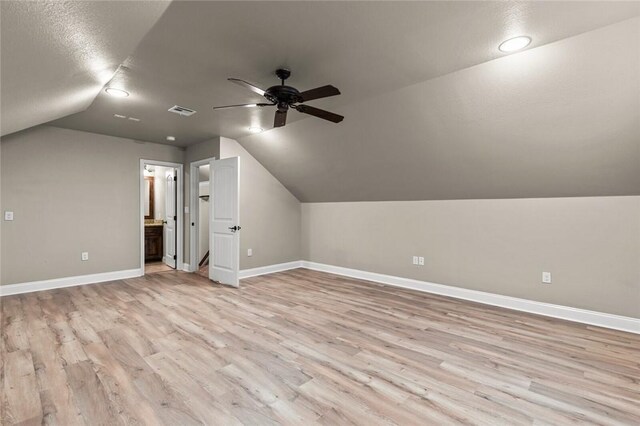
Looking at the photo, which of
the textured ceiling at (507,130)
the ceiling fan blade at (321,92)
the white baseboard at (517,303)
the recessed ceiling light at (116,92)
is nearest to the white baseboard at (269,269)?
the white baseboard at (517,303)

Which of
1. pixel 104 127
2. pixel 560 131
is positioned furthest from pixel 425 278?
pixel 104 127

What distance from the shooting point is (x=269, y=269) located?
19.1 feet

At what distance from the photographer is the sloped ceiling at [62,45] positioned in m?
1.49

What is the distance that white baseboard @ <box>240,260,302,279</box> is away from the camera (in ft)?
17.9

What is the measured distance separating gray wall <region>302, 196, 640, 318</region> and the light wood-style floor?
0.42 metres

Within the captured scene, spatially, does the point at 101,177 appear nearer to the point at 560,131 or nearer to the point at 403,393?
the point at 403,393

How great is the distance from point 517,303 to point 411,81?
2984 millimetres

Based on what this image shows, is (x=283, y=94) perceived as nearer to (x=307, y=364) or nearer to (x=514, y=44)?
(x=514, y=44)

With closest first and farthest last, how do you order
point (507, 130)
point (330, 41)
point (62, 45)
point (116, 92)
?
1. point (62, 45)
2. point (330, 41)
3. point (507, 130)
4. point (116, 92)

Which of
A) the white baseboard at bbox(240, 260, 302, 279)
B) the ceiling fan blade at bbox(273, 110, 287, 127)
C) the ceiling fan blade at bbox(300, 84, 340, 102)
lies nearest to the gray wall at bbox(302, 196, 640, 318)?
the white baseboard at bbox(240, 260, 302, 279)

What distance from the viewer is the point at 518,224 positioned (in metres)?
3.80

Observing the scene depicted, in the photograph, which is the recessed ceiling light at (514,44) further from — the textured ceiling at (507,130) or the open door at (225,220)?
the open door at (225,220)

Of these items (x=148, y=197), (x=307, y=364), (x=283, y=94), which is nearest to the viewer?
(x=307, y=364)

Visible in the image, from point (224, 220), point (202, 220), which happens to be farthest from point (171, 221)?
point (224, 220)
